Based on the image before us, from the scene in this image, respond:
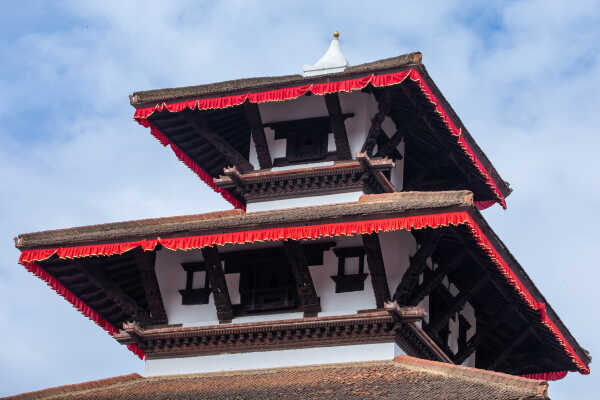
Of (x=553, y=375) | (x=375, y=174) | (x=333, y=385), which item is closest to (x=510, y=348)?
(x=553, y=375)

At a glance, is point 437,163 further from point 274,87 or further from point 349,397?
point 349,397

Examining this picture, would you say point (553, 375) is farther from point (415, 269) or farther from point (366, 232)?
point (366, 232)

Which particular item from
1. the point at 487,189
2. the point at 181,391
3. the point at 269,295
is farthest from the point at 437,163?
the point at 181,391

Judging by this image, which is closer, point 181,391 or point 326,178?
point 181,391

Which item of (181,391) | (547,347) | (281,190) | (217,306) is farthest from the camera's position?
(547,347)

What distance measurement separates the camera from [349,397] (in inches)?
777

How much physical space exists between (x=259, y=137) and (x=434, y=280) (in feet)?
16.3

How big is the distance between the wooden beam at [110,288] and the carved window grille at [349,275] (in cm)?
410

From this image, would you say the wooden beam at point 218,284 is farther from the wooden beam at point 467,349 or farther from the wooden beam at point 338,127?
the wooden beam at point 467,349

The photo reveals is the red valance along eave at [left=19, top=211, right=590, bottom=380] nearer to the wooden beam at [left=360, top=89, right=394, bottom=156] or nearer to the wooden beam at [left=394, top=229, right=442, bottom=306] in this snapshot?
the wooden beam at [left=394, top=229, right=442, bottom=306]

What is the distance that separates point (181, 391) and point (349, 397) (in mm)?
3471

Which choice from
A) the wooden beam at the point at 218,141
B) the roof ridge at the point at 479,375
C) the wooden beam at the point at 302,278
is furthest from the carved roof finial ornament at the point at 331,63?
the roof ridge at the point at 479,375

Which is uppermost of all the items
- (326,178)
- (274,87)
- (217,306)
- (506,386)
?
(274,87)

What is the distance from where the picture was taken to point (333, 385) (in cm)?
2058
